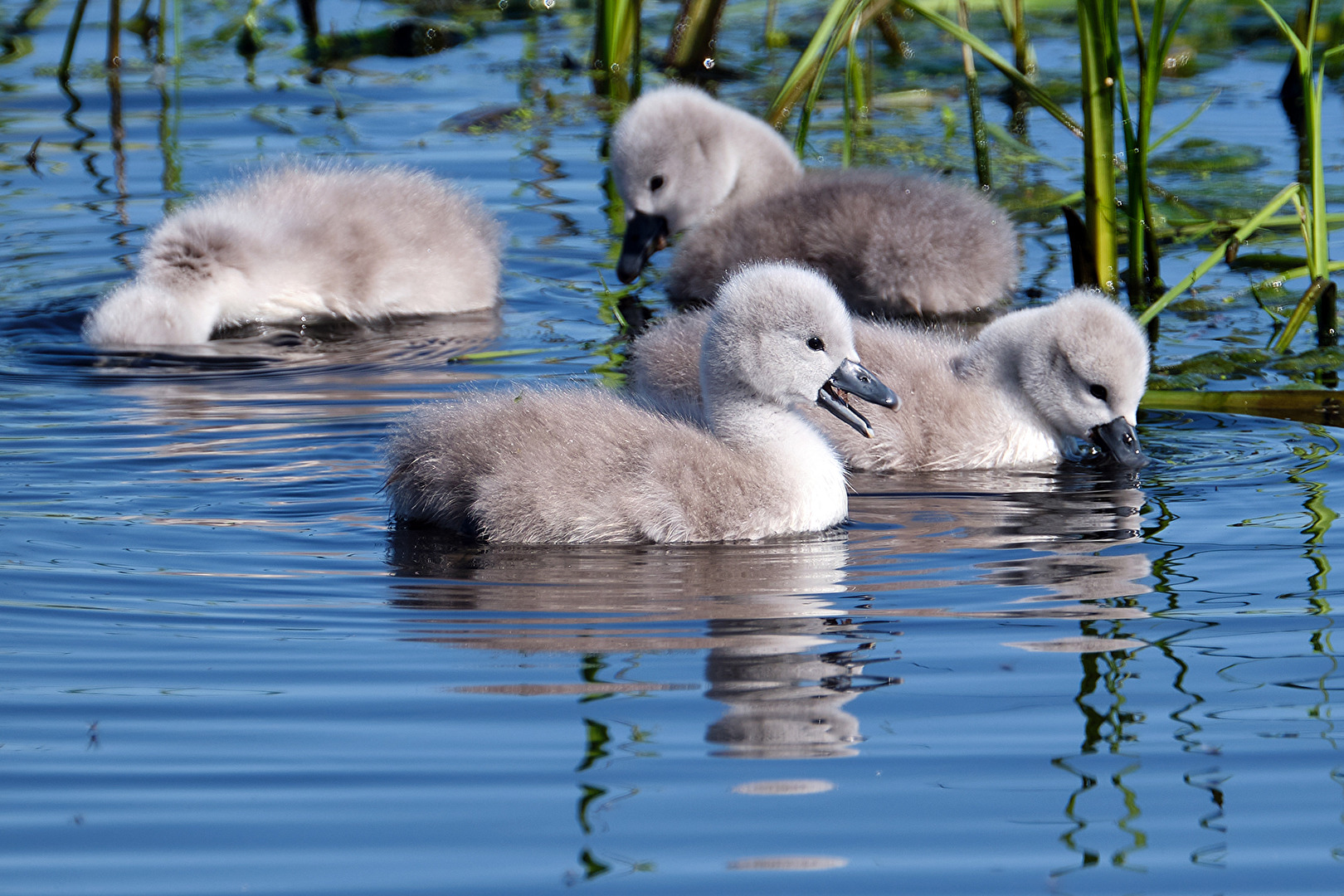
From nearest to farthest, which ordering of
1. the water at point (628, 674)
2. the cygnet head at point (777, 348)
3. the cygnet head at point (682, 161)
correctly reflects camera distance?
the water at point (628, 674) → the cygnet head at point (777, 348) → the cygnet head at point (682, 161)

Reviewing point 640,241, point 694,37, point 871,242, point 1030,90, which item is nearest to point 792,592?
point 1030,90

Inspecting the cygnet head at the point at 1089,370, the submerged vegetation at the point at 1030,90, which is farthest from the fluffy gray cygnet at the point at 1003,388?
the submerged vegetation at the point at 1030,90

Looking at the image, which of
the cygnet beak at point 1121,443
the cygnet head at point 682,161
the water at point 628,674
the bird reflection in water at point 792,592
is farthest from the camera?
the cygnet head at point 682,161

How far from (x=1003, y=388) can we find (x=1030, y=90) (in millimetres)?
1016

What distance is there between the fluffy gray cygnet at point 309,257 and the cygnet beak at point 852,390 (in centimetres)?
258

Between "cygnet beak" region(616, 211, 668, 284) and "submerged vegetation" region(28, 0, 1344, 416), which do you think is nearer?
"submerged vegetation" region(28, 0, 1344, 416)

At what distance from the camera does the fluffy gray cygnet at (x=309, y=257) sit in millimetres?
6680

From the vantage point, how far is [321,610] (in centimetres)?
414

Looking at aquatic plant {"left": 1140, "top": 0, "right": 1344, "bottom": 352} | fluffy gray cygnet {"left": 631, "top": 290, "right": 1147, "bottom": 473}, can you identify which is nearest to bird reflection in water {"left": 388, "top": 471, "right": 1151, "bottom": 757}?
fluffy gray cygnet {"left": 631, "top": 290, "right": 1147, "bottom": 473}

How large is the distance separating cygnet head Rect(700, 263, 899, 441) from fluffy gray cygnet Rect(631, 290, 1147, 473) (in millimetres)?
447

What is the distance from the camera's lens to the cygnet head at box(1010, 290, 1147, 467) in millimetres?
5430

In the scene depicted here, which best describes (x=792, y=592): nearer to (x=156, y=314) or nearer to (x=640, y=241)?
(x=156, y=314)

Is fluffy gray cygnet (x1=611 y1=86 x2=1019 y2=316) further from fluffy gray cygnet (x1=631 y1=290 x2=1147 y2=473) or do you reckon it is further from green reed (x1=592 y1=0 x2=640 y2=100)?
green reed (x1=592 y1=0 x2=640 y2=100)

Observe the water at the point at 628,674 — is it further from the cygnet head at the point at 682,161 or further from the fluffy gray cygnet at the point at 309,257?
the cygnet head at the point at 682,161
